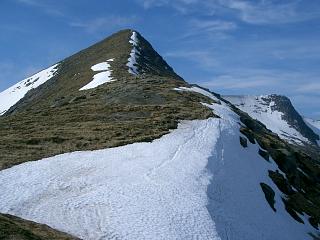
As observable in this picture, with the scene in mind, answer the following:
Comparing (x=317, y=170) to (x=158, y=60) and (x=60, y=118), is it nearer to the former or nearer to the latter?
(x=60, y=118)

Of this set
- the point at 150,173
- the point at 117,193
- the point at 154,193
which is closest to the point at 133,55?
the point at 150,173

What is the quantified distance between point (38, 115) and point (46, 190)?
24.6 metres

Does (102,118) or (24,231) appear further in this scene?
(102,118)

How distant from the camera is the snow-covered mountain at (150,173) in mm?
26141

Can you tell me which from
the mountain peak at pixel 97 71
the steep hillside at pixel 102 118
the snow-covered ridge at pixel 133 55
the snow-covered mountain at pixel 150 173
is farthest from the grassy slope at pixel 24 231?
the snow-covered ridge at pixel 133 55

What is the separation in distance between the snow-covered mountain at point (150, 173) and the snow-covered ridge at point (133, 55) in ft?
65.8

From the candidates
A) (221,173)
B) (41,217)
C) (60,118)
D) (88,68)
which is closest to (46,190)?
(41,217)

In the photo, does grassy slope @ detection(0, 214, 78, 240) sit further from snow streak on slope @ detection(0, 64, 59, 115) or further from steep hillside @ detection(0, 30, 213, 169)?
snow streak on slope @ detection(0, 64, 59, 115)

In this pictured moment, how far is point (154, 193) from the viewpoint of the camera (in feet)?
95.3

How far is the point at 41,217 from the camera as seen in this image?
25.0m

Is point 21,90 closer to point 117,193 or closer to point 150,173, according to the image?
point 150,173

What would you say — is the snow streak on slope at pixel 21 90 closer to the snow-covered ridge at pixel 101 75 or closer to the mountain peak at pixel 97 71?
the mountain peak at pixel 97 71

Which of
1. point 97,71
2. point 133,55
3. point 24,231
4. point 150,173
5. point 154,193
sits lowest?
point 24,231

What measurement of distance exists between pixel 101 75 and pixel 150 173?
4889cm
